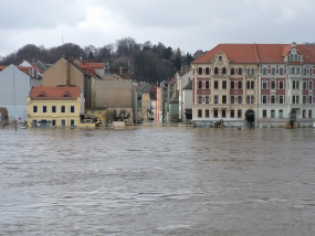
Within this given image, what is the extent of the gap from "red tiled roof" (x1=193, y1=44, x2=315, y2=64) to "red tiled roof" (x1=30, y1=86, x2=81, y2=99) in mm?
19285

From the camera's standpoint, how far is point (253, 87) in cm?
10562

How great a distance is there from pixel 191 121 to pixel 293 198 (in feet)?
269

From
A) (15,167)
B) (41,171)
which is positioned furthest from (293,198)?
(15,167)

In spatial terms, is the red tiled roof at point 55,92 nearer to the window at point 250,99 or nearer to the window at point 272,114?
the window at point 250,99

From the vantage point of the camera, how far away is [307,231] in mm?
17984

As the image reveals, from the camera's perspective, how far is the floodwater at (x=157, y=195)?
18.7 m

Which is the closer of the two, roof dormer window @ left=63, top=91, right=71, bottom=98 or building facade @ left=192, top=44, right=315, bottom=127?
roof dormer window @ left=63, top=91, right=71, bottom=98

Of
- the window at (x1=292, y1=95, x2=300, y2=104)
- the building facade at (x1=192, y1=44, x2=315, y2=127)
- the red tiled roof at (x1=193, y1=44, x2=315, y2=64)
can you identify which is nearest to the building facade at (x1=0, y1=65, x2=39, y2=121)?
the building facade at (x1=192, y1=44, x2=315, y2=127)

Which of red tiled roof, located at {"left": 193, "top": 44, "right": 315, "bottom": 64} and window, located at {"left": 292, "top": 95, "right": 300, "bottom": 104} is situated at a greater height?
red tiled roof, located at {"left": 193, "top": 44, "right": 315, "bottom": 64}

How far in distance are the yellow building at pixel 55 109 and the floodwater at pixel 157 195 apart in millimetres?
60580

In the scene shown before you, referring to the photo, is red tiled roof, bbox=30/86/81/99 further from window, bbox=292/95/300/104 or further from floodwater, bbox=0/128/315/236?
floodwater, bbox=0/128/315/236

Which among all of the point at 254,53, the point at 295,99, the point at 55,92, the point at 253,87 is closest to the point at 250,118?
the point at 253,87

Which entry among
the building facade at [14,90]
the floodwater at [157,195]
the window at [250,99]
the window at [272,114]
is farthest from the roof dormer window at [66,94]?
the floodwater at [157,195]

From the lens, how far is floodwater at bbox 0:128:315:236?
1867cm
